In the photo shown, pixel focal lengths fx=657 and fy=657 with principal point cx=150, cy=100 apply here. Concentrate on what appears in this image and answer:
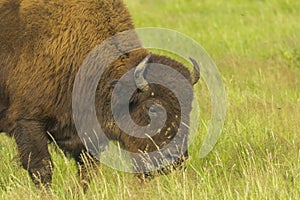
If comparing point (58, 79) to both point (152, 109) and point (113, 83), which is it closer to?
point (113, 83)

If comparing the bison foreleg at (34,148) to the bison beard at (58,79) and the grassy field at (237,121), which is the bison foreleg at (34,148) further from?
the grassy field at (237,121)

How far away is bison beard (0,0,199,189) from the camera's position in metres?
5.38

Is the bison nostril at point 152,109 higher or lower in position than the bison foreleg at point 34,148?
higher

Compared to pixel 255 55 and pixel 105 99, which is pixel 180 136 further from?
pixel 255 55

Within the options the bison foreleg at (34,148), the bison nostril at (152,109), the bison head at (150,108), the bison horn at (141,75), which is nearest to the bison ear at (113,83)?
the bison head at (150,108)

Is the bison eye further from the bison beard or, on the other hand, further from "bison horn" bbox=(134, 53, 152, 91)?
"bison horn" bbox=(134, 53, 152, 91)

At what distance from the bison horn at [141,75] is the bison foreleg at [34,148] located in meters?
0.88

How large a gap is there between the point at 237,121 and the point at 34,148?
1.85 m

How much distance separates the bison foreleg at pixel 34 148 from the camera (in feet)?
17.8

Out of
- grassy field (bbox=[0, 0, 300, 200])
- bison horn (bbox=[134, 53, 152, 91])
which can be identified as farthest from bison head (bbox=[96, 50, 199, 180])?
grassy field (bbox=[0, 0, 300, 200])

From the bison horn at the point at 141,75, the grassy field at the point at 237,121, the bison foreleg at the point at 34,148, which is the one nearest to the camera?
the grassy field at the point at 237,121

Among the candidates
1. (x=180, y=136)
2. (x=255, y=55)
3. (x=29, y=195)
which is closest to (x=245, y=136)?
(x=180, y=136)

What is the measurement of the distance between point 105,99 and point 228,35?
6.20 m

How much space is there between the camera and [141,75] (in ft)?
17.3
